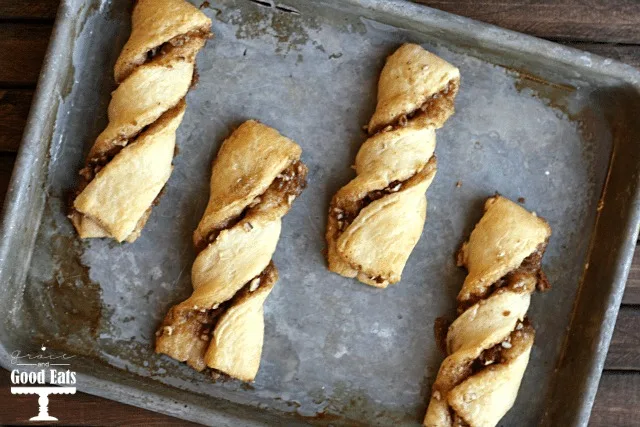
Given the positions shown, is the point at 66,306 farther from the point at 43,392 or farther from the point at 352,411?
the point at 352,411

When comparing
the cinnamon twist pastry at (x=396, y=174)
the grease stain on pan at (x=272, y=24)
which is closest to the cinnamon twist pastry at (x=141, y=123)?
the grease stain on pan at (x=272, y=24)

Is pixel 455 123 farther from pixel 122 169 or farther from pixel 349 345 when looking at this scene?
pixel 122 169

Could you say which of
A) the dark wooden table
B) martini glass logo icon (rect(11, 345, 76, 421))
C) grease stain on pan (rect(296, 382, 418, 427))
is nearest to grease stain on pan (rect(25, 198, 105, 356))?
martini glass logo icon (rect(11, 345, 76, 421))

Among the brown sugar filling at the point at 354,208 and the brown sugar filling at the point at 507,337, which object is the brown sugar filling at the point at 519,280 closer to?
the brown sugar filling at the point at 507,337

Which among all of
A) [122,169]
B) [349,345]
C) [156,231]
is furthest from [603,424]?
[122,169]

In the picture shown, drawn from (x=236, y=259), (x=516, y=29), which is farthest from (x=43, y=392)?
(x=516, y=29)
